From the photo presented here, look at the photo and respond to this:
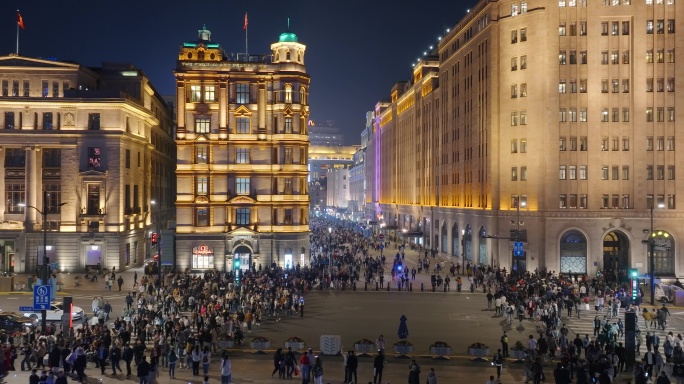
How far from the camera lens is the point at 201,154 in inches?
2516

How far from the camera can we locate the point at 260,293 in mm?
45062

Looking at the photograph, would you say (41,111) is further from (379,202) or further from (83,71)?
(379,202)

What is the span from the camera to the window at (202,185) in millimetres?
63909

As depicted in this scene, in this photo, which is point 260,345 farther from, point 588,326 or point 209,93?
point 209,93

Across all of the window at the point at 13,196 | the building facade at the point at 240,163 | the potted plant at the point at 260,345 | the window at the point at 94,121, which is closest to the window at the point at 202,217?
the building facade at the point at 240,163

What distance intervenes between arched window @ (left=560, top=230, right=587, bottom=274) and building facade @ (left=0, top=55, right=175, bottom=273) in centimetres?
4860

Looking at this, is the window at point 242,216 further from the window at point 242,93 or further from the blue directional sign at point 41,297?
the blue directional sign at point 41,297

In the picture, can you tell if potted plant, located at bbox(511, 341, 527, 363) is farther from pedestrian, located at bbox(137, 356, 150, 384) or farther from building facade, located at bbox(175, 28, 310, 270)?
building facade, located at bbox(175, 28, 310, 270)

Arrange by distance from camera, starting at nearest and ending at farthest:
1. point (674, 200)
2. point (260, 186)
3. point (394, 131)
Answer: point (674, 200) → point (260, 186) → point (394, 131)

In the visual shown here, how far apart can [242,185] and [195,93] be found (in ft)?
37.6

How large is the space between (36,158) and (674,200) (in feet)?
224

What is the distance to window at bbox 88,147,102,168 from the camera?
63438 millimetres

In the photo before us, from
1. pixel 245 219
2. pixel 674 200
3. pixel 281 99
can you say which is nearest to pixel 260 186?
pixel 245 219

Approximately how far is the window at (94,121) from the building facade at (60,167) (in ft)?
0.34
